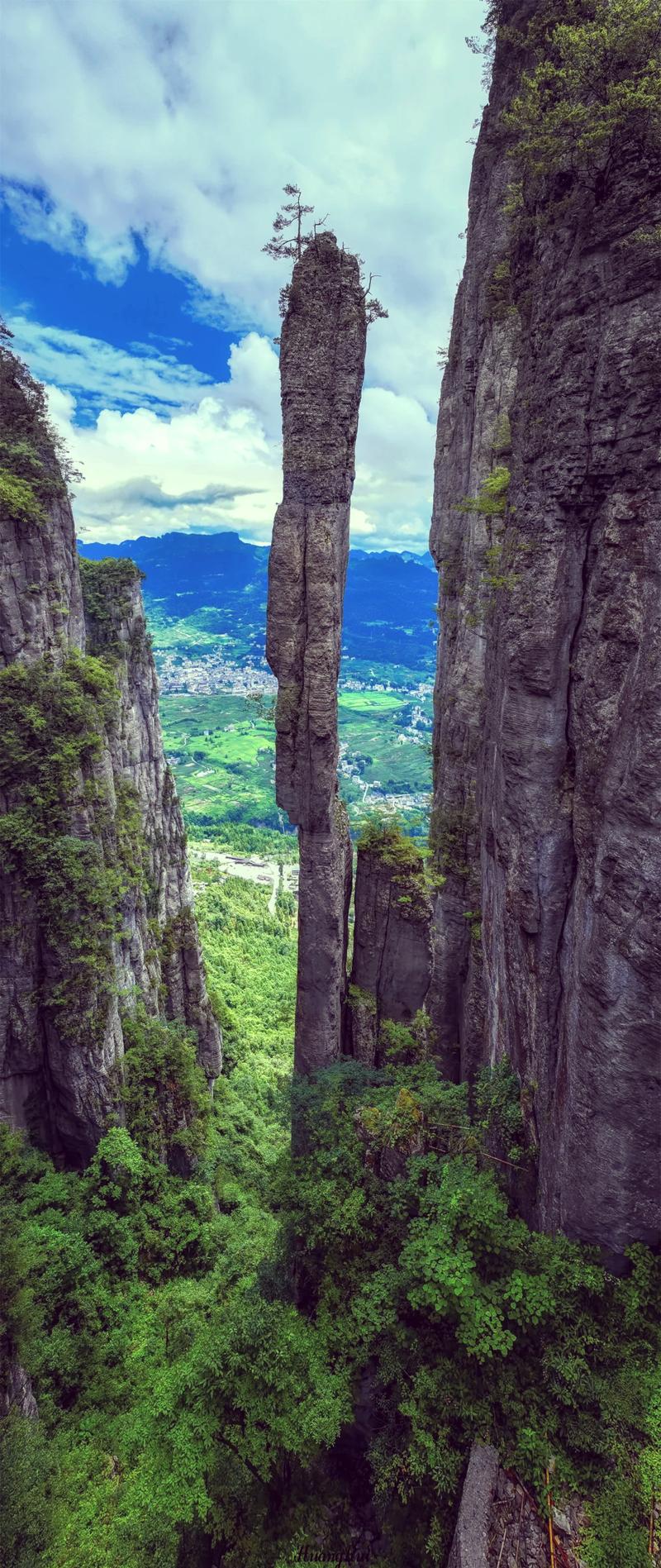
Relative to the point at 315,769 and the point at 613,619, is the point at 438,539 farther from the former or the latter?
the point at 613,619

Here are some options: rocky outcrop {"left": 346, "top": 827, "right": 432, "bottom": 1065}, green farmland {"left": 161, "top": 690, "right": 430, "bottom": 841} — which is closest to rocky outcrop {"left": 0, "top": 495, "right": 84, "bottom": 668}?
rocky outcrop {"left": 346, "top": 827, "right": 432, "bottom": 1065}

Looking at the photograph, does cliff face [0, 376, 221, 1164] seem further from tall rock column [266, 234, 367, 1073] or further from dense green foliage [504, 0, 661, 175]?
dense green foliage [504, 0, 661, 175]

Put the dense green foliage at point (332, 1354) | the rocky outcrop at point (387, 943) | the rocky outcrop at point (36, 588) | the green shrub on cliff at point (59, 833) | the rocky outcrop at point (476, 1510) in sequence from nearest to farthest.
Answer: the rocky outcrop at point (476, 1510)
the dense green foliage at point (332, 1354)
the green shrub on cliff at point (59, 833)
the rocky outcrop at point (36, 588)
the rocky outcrop at point (387, 943)

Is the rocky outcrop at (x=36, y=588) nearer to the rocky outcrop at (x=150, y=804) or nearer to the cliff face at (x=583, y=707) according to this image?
the rocky outcrop at (x=150, y=804)

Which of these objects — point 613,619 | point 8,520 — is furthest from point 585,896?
point 8,520

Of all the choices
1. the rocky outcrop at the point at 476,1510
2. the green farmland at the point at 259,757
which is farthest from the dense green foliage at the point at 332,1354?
the green farmland at the point at 259,757

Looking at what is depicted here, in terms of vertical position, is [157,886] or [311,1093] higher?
[157,886]

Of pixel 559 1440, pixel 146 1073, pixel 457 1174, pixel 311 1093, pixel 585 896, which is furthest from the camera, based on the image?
pixel 146 1073

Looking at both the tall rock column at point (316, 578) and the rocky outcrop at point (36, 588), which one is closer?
the tall rock column at point (316, 578)
